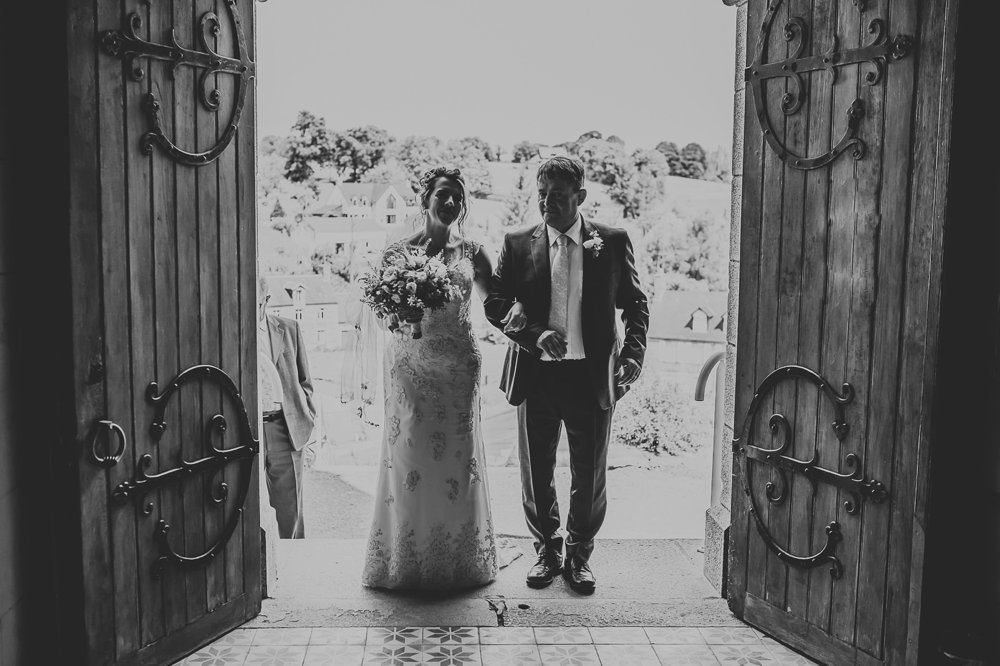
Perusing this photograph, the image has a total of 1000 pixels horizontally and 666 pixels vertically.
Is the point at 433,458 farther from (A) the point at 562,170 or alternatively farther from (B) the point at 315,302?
(B) the point at 315,302

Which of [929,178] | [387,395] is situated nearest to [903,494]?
[929,178]

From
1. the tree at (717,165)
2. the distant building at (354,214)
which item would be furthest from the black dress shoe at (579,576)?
the tree at (717,165)

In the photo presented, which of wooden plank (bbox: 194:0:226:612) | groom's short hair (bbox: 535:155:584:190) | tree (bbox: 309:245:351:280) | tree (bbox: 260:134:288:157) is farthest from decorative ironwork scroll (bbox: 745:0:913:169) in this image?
tree (bbox: 260:134:288:157)

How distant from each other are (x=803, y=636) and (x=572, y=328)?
1.45 m

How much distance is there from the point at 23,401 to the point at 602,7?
14.9ft

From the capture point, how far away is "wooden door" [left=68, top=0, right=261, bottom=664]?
254 cm

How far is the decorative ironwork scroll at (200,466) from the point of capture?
2764mm

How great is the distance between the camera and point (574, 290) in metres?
3.43

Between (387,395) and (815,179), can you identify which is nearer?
(815,179)

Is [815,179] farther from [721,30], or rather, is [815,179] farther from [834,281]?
[721,30]

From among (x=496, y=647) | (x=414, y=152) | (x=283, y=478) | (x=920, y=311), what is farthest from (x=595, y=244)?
(x=414, y=152)

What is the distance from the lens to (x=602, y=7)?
565 cm

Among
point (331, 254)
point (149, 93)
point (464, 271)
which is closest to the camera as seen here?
point (149, 93)

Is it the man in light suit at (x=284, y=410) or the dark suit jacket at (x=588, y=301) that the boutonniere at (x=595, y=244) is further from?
the man in light suit at (x=284, y=410)
